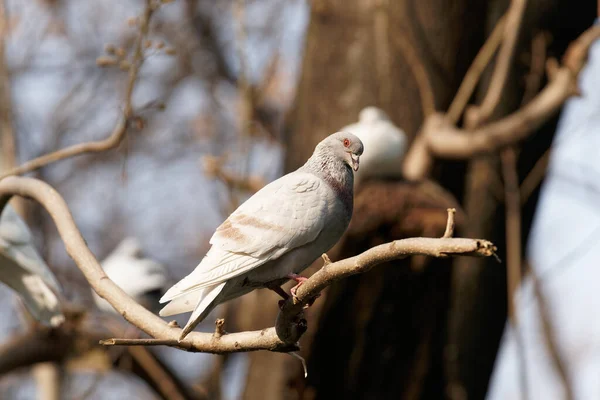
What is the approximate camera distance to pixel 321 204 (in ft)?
9.93

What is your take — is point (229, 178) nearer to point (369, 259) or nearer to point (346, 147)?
point (346, 147)

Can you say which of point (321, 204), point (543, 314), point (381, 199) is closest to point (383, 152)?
point (381, 199)

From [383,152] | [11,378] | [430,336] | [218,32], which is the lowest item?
[11,378]

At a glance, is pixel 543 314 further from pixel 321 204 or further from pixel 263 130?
pixel 321 204

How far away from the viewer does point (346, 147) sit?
10.2 ft

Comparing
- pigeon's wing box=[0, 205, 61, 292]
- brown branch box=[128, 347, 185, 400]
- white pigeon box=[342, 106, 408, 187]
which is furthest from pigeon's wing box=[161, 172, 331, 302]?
brown branch box=[128, 347, 185, 400]

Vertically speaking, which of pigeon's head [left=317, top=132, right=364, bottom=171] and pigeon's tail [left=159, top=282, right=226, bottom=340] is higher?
pigeon's head [left=317, top=132, right=364, bottom=171]

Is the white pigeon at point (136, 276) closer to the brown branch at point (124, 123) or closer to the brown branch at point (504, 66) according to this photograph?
the brown branch at point (504, 66)

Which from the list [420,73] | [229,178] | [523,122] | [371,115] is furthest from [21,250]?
[420,73]

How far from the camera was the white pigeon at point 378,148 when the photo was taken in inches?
282

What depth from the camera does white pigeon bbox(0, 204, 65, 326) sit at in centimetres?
461

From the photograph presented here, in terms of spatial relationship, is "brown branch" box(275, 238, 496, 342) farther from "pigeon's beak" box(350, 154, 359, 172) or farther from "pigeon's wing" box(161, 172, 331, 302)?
"pigeon's beak" box(350, 154, 359, 172)

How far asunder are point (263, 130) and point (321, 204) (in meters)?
9.88

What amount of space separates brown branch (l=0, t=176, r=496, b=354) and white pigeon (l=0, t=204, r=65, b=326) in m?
0.90
